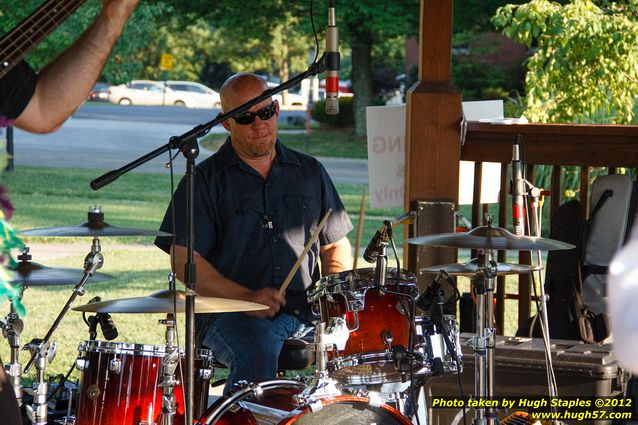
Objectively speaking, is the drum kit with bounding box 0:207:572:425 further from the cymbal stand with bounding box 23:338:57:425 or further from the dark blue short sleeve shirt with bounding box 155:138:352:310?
the dark blue short sleeve shirt with bounding box 155:138:352:310

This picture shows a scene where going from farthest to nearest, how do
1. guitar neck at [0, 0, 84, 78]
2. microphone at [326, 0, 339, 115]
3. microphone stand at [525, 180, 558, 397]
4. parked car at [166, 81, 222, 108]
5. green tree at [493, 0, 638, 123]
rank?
parked car at [166, 81, 222, 108] < green tree at [493, 0, 638, 123] < microphone stand at [525, 180, 558, 397] < microphone at [326, 0, 339, 115] < guitar neck at [0, 0, 84, 78]

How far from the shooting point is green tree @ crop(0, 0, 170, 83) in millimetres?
13523

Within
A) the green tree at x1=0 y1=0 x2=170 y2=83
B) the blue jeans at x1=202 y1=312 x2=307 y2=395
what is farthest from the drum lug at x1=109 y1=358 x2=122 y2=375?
the green tree at x1=0 y1=0 x2=170 y2=83

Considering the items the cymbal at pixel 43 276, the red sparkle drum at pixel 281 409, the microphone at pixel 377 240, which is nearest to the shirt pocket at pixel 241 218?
the cymbal at pixel 43 276

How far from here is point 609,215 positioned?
5.02m

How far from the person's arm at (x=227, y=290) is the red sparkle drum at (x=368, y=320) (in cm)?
49

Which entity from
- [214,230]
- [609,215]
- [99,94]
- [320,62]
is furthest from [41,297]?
[99,94]

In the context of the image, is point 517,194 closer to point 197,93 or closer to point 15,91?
point 15,91

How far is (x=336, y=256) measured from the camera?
15.7 feet

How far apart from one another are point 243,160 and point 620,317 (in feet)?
12.1

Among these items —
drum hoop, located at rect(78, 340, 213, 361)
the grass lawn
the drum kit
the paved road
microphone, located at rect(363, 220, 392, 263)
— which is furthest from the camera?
the paved road

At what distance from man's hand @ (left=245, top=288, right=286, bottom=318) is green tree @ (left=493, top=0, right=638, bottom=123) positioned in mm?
4563

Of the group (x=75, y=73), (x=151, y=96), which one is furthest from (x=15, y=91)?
(x=151, y=96)

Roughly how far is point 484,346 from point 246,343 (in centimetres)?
98
